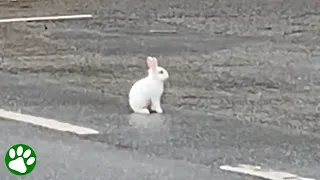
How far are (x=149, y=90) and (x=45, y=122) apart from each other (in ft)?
3.92

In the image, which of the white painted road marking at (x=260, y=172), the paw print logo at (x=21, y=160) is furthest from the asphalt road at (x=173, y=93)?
the paw print logo at (x=21, y=160)

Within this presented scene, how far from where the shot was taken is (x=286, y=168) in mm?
7562

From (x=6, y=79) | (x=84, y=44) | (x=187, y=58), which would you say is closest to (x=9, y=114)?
(x=6, y=79)

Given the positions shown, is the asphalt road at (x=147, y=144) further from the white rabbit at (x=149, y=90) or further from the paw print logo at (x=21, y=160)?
the paw print logo at (x=21, y=160)

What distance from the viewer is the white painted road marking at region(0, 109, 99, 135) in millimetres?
9133

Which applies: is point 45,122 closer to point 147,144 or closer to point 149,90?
point 149,90

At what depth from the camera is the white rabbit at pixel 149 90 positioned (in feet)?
32.9

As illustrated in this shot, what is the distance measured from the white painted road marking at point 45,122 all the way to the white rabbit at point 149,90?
951 millimetres

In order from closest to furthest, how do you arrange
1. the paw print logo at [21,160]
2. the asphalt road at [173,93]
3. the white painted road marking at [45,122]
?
the paw print logo at [21,160] → the asphalt road at [173,93] → the white painted road marking at [45,122]

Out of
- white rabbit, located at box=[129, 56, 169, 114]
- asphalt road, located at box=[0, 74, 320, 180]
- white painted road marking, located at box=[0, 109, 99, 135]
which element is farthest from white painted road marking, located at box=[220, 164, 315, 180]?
white rabbit, located at box=[129, 56, 169, 114]

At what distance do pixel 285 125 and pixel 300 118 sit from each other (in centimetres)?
42

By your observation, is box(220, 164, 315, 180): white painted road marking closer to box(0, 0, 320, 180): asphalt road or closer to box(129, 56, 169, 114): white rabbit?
box(0, 0, 320, 180): asphalt road

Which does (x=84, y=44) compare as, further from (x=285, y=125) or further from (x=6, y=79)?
(x=285, y=125)

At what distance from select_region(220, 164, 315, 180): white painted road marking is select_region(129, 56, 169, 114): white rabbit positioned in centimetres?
258
